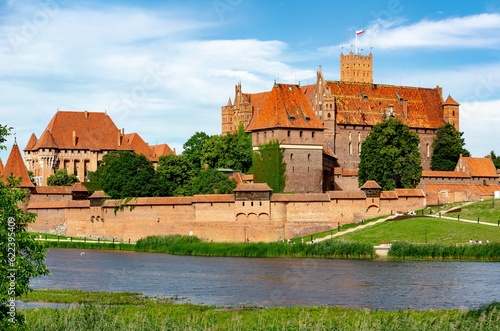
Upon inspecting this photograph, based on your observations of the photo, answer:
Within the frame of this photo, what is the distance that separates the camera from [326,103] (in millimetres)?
74062

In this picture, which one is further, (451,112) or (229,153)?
(451,112)

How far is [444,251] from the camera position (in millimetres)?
45469

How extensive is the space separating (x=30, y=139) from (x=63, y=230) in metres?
28.3

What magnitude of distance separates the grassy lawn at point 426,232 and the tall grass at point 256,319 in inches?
903

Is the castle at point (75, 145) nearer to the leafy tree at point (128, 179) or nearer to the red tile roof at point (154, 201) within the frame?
the leafy tree at point (128, 179)

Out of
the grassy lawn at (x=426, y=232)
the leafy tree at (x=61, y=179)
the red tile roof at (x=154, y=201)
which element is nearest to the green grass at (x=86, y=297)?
the grassy lawn at (x=426, y=232)

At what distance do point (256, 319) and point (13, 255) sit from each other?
835 centimetres

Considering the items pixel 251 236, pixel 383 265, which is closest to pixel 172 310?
pixel 383 265

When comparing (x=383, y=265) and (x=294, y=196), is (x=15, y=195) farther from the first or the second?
(x=294, y=196)

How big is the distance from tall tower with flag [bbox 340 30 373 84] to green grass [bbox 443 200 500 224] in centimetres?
5078

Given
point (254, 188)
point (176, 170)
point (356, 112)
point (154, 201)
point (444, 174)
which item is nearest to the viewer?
point (254, 188)

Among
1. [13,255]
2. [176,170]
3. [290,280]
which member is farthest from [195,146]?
[13,255]

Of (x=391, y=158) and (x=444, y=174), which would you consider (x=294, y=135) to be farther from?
(x=444, y=174)

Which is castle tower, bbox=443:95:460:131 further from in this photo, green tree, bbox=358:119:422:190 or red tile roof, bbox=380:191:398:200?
red tile roof, bbox=380:191:398:200
